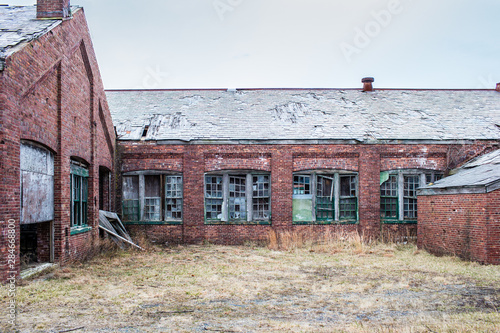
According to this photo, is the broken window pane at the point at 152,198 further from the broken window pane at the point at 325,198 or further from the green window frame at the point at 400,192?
the green window frame at the point at 400,192

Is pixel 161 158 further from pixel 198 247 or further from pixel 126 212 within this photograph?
pixel 198 247

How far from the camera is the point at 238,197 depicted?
17.3m

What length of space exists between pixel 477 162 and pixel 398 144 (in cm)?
287

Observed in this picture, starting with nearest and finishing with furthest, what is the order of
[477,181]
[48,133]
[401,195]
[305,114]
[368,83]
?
[48,133]
[477,181]
[401,195]
[305,114]
[368,83]

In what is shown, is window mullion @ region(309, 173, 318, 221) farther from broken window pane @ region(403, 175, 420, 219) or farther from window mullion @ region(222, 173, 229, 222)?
broken window pane @ region(403, 175, 420, 219)

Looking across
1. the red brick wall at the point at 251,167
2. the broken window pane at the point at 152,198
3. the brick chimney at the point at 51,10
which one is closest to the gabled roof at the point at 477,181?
the red brick wall at the point at 251,167

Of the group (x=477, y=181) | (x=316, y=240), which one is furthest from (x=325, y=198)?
(x=477, y=181)

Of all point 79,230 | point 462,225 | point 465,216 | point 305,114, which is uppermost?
point 305,114

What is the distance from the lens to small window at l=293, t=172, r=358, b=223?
56.5 feet

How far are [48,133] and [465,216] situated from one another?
11.1m

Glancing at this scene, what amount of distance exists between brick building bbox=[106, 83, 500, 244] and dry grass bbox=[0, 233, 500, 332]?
326 centimetres

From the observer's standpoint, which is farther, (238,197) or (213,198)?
(238,197)

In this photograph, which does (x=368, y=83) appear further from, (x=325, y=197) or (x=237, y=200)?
(x=237, y=200)

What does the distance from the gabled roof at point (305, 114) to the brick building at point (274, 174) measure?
3.9 inches
